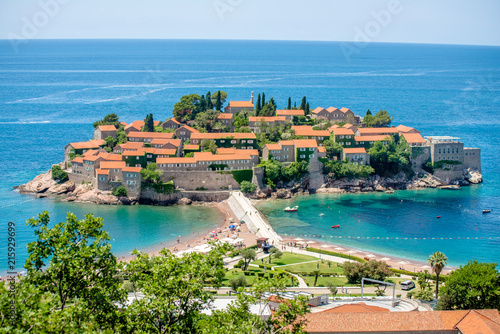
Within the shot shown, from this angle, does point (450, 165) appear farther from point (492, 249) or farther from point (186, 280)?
point (186, 280)

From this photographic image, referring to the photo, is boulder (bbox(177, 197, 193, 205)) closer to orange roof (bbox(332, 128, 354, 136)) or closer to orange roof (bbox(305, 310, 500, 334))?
orange roof (bbox(332, 128, 354, 136))

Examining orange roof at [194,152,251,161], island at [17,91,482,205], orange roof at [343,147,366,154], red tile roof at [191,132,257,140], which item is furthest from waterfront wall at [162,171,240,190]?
orange roof at [343,147,366,154]

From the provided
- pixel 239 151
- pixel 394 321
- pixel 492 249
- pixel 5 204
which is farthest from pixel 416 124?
pixel 394 321

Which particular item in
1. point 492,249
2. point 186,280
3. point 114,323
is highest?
point 186,280

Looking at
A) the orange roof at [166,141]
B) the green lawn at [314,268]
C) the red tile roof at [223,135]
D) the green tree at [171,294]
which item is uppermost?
the red tile roof at [223,135]

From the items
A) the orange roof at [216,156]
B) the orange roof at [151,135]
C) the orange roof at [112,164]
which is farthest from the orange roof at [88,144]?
the orange roof at [216,156]

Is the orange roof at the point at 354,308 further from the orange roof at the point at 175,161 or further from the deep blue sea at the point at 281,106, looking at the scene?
the orange roof at the point at 175,161
